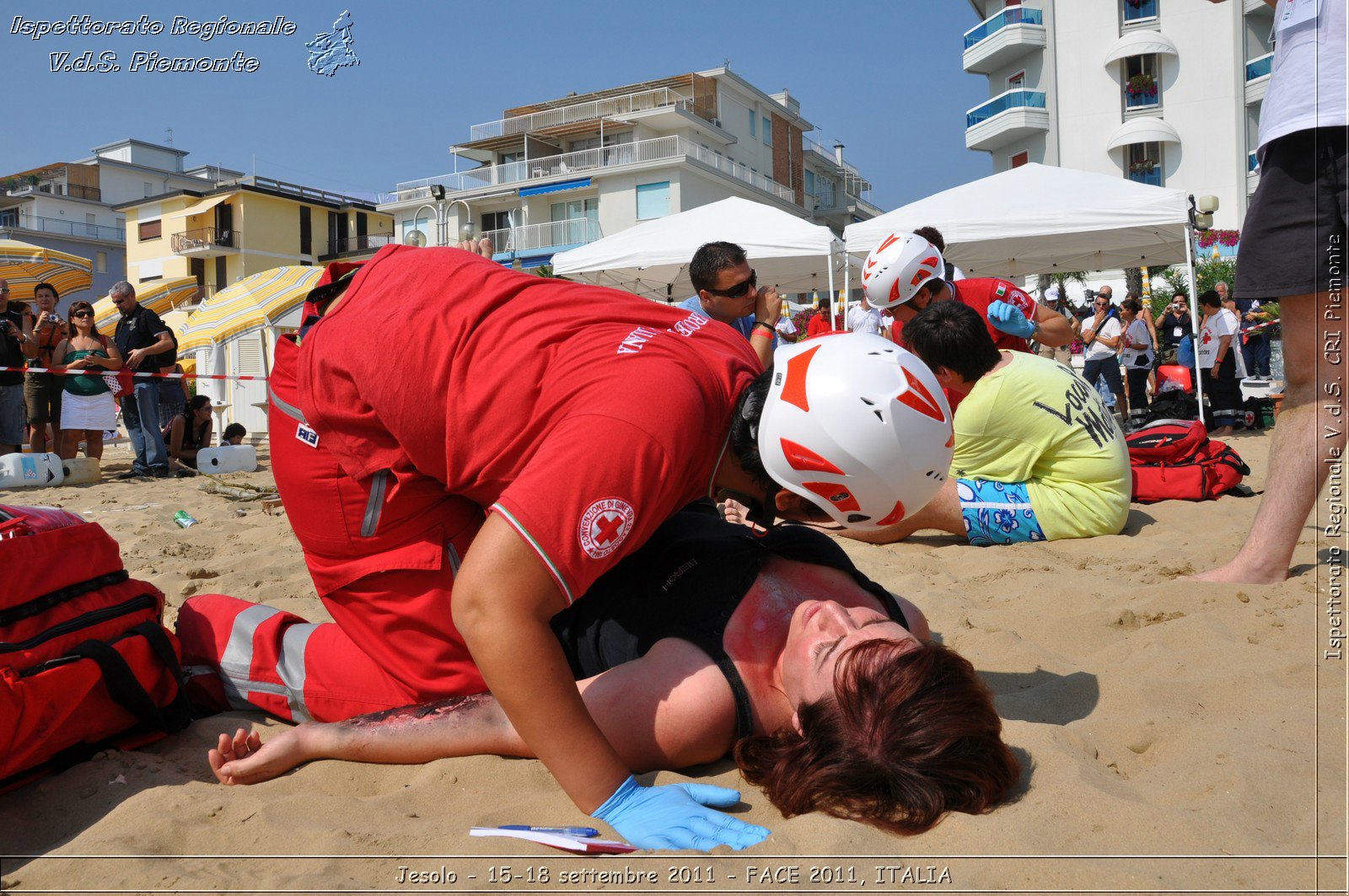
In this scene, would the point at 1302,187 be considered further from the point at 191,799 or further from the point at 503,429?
the point at 191,799

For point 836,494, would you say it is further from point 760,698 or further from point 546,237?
point 546,237

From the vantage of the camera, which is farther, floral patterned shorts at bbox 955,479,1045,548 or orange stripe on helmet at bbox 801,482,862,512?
floral patterned shorts at bbox 955,479,1045,548

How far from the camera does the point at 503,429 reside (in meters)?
1.89

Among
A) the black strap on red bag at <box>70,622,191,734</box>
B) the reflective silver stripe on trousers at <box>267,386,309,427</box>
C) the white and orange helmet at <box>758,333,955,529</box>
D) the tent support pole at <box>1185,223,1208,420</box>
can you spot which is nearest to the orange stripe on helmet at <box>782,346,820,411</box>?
the white and orange helmet at <box>758,333,955,529</box>

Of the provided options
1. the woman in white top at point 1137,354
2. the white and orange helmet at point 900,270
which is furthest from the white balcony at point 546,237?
the white and orange helmet at point 900,270

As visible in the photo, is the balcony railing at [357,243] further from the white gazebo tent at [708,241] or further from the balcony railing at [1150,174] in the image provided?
the white gazebo tent at [708,241]

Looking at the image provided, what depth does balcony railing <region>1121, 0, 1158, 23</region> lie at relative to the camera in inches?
1331

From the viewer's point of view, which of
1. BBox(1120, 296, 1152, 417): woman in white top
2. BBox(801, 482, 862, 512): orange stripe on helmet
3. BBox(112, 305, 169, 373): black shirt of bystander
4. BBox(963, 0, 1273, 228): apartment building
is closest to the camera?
BBox(801, 482, 862, 512): orange stripe on helmet

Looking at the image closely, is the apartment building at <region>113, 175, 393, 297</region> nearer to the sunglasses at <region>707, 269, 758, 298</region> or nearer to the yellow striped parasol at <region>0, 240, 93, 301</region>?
the yellow striped parasol at <region>0, 240, 93, 301</region>

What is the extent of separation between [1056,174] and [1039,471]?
7.61m

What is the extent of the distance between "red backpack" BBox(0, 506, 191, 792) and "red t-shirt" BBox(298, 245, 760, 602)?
2.40 ft

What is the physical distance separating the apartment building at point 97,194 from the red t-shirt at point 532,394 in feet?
149

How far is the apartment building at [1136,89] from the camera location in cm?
3250

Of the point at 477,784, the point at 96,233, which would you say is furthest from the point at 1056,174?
the point at 96,233
